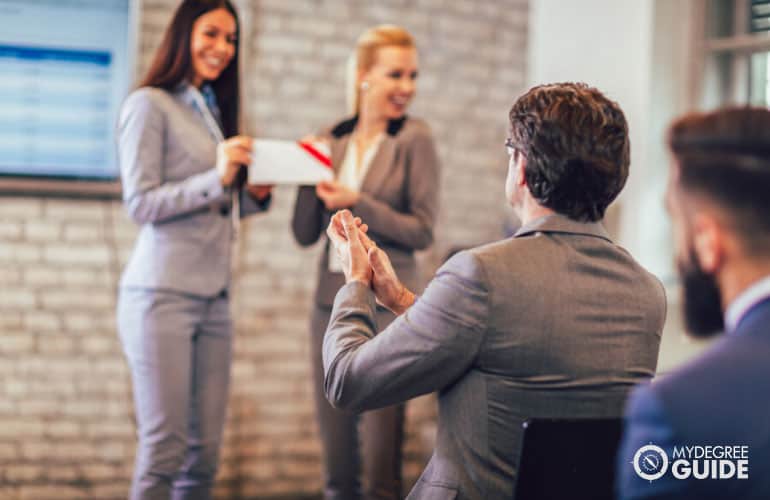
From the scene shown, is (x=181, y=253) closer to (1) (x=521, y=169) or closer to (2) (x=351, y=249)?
(2) (x=351, y=249)

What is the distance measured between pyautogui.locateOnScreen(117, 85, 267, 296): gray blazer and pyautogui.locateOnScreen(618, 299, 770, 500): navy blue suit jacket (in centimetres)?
187

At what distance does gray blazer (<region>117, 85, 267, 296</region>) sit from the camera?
2639mm

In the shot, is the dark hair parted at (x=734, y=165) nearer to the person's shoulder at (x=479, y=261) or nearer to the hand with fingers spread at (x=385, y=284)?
the person's shoulder at (x=479, y=261)

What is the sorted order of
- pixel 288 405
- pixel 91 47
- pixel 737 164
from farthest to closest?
1. pixel 288 405
2. pixel 91 47
3. pixel 737 164

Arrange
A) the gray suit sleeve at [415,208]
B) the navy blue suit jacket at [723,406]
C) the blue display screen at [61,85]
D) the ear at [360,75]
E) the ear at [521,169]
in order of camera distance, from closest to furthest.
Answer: the navy blue suit jacket at [723,406] < the ear at [521,169] < the gray suit sleeve at [415,208] < the ear at [360,75] < the blue display screen at [61,85]

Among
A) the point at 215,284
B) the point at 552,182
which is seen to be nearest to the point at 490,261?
the point at 552,182

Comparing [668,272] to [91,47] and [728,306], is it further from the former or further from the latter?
[728,306]

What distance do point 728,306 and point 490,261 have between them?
0.46 meters

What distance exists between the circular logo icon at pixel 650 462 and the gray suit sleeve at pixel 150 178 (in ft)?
5.98

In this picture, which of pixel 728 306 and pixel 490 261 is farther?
pixel 490 261

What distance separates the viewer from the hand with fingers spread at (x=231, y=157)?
265cm

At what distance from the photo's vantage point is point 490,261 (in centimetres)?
141

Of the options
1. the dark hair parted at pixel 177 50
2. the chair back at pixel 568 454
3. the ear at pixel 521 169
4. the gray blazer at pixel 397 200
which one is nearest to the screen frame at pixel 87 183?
the dark hair parted at pixel 177 50

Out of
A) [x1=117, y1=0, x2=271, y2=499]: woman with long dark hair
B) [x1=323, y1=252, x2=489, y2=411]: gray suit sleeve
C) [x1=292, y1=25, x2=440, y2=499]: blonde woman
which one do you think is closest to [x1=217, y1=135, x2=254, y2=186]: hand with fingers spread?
[x1=117, y1=0, x2=271, y2=499]: woman with long dark hair
